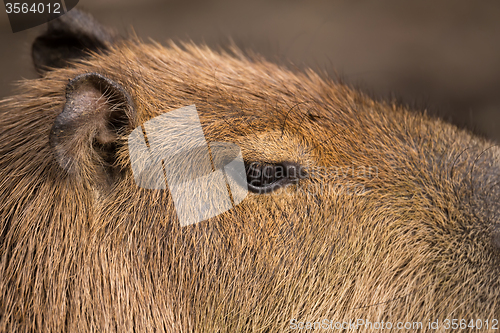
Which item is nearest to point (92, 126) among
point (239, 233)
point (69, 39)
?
point (239, 233)

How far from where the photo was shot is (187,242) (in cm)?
155

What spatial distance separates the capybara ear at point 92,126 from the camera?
1.40m

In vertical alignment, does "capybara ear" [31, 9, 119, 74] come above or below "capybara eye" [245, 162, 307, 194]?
above

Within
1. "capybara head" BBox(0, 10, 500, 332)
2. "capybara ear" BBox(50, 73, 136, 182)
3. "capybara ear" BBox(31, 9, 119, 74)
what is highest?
"capybara ear" BBox(31, 9, 119, 74)

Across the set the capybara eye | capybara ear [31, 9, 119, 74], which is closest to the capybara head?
the capybara eye

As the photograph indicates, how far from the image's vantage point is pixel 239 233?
1546 mm

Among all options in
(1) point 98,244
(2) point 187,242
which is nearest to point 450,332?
(2) point 187,242

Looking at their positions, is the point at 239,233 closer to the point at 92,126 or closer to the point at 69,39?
the point at 92,126

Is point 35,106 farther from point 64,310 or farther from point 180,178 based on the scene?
point 64,310

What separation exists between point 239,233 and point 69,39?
4.90ft

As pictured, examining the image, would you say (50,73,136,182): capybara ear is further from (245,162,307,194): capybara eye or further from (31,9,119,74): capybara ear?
(31,9,119,74): capybara ear

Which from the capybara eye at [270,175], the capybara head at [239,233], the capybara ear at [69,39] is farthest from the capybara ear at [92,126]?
the capybara ear at [69,39]

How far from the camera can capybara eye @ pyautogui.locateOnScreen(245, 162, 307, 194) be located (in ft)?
5.00

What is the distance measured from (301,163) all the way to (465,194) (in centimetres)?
63
